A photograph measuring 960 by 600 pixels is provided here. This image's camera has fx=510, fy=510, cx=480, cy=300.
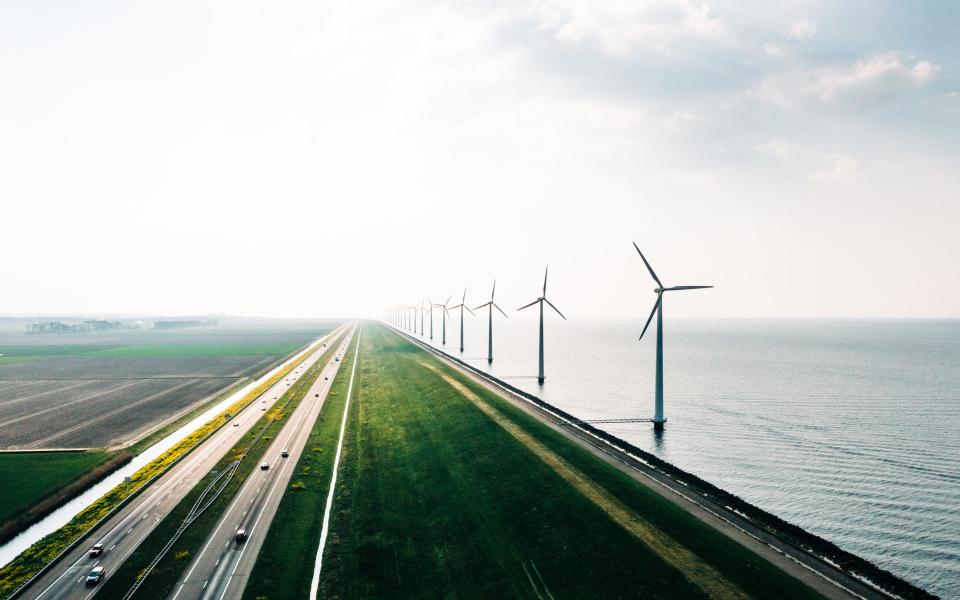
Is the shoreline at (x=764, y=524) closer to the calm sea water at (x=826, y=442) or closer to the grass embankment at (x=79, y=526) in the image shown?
the calm sea water at (x=826, y=442)

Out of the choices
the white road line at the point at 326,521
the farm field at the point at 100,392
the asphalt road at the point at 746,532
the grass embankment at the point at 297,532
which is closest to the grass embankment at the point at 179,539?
the grass embankment at the point at 297,532

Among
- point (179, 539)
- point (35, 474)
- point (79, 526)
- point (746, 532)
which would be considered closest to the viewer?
point (746, 532)

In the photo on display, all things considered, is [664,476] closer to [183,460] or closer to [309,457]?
[309,457]

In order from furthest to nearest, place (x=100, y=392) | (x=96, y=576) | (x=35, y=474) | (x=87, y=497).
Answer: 1. (x=100, y=392)
2. (x=35, y=474)
3. (x=87, y=497)
4. (x=96, y=576)

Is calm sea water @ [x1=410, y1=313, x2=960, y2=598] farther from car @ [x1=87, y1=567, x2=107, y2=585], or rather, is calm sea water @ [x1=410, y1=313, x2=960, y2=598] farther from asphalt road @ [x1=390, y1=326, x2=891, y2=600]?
car @ [x1=87, y1=567, x2=107, y2=585]

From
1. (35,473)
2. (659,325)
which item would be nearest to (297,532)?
(35,473)

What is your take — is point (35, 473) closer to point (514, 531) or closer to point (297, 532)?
point (297, 532)
